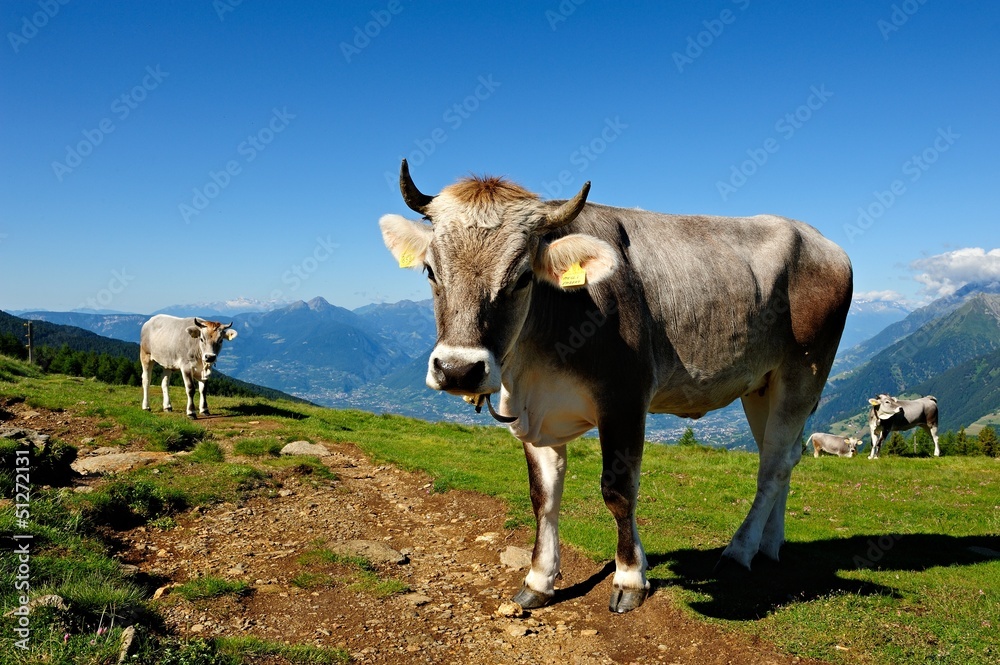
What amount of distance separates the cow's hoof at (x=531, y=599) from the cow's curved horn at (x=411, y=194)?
419 centimetres

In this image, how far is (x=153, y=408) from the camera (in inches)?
819

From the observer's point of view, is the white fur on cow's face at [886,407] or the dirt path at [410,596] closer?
the dirt path at [410,596]

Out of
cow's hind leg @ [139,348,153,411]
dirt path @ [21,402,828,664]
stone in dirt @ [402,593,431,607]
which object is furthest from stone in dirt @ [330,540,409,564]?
cow's hind leg @ [139,348,153,411]

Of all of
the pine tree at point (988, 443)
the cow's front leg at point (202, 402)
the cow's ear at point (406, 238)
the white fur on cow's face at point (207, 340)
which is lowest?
the pine tree at point (988, 443)

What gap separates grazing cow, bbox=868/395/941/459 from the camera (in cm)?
3162

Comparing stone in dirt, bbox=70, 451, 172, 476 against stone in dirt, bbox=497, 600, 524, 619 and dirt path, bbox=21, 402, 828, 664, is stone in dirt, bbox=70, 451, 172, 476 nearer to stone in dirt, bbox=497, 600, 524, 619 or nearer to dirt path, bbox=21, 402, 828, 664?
dirt path, bbox=21, 402, 828, 664

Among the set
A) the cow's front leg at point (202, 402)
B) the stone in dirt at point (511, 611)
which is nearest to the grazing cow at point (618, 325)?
the stone in dirt at point (511, 611)

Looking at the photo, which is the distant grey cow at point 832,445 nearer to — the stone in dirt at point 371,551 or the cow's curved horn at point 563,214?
the stone in dirt at point 371,551

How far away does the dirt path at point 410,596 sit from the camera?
5871 millimetres

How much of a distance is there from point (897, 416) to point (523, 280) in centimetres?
3339

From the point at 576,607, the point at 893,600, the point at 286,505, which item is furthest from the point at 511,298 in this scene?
the point at 286,505

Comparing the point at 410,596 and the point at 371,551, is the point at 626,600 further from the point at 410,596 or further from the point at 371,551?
the point at 371,551

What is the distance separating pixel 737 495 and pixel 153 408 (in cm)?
1806

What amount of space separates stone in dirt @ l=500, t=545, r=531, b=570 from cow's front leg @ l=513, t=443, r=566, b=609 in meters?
0.97
